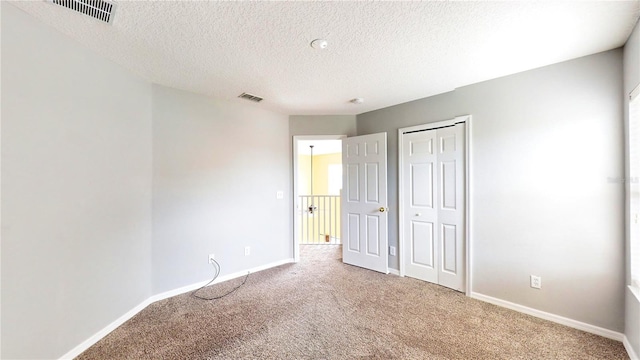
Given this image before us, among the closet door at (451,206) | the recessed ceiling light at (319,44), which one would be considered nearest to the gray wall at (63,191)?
the recessed ceiling light at (319,44)

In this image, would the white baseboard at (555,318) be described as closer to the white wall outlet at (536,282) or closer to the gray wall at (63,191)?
the white wall outlet at (536,282)

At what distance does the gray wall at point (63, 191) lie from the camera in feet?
4.83

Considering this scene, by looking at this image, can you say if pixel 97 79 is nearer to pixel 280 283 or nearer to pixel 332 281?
pixel 280 283

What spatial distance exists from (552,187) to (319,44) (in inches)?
96.5

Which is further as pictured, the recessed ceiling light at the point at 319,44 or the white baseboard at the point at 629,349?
the recessed ceiling light at the point at 319,44

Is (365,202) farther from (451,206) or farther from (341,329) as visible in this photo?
(341,329)

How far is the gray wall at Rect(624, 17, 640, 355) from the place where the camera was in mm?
1645

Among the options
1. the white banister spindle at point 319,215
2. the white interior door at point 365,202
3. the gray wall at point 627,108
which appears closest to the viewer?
the gray wall at point 627,108

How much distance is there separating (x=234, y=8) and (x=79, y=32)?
1.25 meters

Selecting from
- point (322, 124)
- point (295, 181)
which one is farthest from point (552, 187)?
point (295, 181)

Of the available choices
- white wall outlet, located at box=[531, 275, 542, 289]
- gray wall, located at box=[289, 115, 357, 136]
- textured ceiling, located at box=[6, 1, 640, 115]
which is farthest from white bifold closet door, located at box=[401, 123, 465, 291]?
gray wall, located at box=[289, 115, 357, 136]

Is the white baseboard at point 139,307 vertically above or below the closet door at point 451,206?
below

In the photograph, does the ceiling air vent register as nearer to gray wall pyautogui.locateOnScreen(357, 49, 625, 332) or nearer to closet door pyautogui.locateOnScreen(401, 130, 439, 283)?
closet door pyautogui.locateOnScreen(401, 130, 439, 283)

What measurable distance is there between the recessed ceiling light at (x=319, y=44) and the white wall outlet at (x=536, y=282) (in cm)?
286
